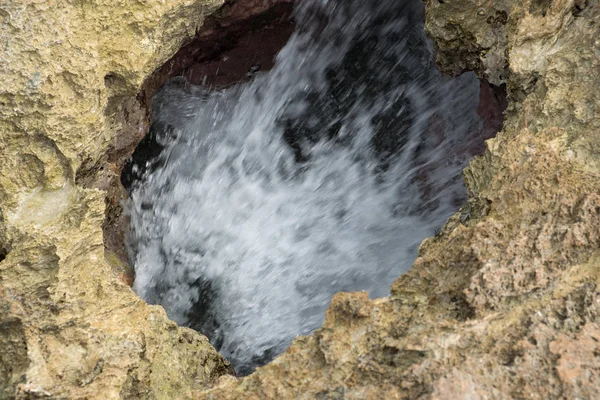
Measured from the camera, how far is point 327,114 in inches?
161

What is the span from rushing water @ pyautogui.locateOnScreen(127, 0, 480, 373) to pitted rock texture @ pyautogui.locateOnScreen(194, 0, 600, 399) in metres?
1.57

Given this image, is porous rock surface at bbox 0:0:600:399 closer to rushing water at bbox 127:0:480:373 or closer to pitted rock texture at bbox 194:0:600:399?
pitted rock texture at bbox 194:0:600:399

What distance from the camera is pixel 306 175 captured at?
4.00m

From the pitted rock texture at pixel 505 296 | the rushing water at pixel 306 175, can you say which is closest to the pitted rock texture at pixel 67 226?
the pitted rock texture at pixel 505 296

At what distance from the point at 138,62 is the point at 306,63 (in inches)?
70.7

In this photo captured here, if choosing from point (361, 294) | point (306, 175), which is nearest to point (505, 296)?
point (361, 294)

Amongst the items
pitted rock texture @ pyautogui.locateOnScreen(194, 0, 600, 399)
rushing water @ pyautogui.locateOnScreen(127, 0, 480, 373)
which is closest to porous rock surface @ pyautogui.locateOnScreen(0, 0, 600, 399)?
pitted rock texture @ pyautogui.locateOnScreen(194, 0, 600, 399)

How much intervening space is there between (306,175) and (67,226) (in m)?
2.03

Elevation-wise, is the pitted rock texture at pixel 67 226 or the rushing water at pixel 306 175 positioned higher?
the rushing water at pixel 306 175

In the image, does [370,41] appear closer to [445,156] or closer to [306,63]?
[306,63]

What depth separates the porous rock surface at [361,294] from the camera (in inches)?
64.2

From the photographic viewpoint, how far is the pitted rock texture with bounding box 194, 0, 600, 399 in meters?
1.56

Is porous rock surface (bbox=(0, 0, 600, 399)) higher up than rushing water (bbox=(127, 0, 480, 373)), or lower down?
lower down

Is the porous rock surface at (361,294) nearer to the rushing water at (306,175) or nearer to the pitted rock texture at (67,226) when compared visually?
the pitted rock texture at (67,226)
